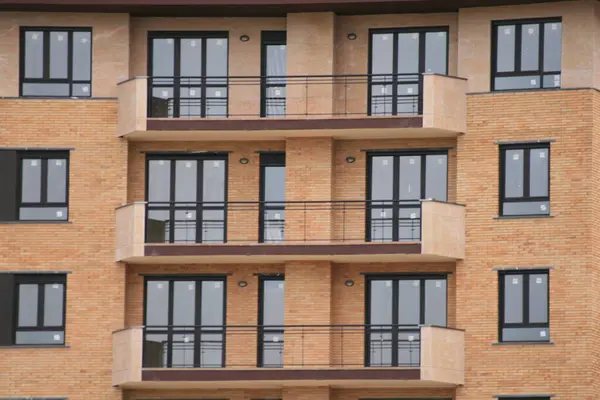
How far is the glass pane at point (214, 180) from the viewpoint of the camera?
6184 centimetres

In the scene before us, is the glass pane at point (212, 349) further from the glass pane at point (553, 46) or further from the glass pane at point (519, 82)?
the glass pane at point (553, 46)

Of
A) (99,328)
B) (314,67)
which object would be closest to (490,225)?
(314,67)

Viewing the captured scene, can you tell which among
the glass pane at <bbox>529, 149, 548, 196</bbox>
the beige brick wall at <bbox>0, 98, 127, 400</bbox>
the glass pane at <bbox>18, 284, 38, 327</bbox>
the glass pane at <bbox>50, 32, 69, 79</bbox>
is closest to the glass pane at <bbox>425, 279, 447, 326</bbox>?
the glass pane at <bbox>529, 149, 548, 196</bbox>

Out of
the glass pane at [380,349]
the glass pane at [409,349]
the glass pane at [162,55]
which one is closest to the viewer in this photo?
the glass pane at [409,349]

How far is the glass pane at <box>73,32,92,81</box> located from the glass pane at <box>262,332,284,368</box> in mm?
8058

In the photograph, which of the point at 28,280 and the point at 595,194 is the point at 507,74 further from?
the point at 28,280

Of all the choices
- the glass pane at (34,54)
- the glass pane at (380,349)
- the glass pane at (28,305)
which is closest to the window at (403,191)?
the glass pane at (380,349)

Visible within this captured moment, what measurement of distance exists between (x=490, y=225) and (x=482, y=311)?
7.06 ft

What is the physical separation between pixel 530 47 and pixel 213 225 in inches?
360

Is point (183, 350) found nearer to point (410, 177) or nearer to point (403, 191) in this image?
point (403, 191)

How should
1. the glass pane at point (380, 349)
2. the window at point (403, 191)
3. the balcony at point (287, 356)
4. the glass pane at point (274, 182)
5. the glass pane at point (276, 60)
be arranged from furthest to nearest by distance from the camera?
the glass pane at point (276, 60), the glass pane at point (274, 182), the window at point (403, 191), the glass pane at point (380, 349), the balcony at point (287, 356)

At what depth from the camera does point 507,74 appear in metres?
60.8

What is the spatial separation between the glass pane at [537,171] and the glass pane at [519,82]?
1646 mm

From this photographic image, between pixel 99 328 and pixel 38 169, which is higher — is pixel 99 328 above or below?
below
